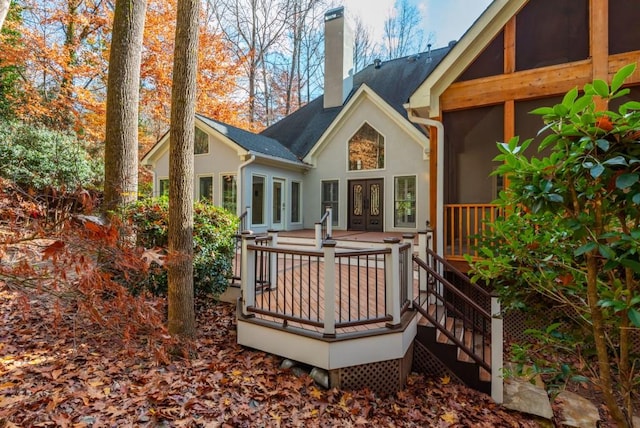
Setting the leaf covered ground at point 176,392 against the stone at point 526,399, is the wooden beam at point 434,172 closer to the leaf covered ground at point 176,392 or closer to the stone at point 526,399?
the stone at point 526,399

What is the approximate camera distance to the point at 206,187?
11805 millimetres

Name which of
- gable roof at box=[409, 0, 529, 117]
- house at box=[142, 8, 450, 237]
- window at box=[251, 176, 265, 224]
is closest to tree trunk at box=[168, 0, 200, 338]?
gable roof at box=[409, 0, 529, 117]

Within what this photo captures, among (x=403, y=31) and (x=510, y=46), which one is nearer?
(x=510, y=46)

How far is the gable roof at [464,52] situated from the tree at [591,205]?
4.47 metres

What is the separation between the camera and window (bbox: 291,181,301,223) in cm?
1241

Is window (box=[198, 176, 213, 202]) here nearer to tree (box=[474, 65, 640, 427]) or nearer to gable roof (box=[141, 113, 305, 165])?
gable roof (box=[141, 113, 305, 165])

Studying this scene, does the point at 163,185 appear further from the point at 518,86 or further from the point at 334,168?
the point at 518,86

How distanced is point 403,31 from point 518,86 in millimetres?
17790

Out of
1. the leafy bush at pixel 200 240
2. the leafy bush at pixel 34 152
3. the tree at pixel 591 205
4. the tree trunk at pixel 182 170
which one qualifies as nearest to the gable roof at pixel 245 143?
the leafy bush at pixel 34 152

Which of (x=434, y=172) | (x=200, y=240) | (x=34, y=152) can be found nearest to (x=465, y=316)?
(x=434, y=172)

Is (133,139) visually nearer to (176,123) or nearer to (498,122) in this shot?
(176,123)

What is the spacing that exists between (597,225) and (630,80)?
516 cm

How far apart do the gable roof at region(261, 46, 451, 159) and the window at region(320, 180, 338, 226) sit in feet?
5.36

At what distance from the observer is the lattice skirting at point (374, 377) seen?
3.68 metres
